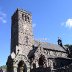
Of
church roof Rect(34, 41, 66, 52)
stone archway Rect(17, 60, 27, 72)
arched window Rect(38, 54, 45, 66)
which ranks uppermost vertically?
church roof Rect(34, 41, 66, 52)

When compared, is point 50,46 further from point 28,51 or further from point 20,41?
point 20,41

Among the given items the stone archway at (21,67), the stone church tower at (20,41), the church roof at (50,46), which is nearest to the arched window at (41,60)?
the stone church tower at (20,41)

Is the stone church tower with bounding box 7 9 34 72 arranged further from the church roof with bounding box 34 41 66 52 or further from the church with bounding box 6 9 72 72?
the church roof with bounding box 34 41 66 52

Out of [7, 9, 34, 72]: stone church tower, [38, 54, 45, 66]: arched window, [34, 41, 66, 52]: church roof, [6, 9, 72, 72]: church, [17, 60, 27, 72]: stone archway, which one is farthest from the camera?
[34, 41, 66, 52]: church roof

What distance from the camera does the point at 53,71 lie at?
5409cm

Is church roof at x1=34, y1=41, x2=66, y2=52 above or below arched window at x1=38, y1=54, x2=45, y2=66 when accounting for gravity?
above

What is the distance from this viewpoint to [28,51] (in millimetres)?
70938

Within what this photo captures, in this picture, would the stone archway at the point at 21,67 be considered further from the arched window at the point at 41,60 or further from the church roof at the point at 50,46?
the church roof at the point at 50,46

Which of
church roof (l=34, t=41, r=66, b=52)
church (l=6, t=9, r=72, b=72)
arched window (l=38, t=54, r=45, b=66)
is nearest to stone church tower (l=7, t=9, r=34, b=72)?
church (l=6, t=9, r=72, b=72)

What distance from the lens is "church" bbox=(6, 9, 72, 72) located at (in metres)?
62.4

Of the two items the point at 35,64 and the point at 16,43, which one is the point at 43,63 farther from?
the point at 16,43

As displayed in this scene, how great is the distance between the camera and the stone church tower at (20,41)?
204ft

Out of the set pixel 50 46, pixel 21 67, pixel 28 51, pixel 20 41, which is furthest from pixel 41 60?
pixel 50 46

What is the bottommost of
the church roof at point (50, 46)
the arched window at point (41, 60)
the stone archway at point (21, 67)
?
the stone archway at point (21, 67)
